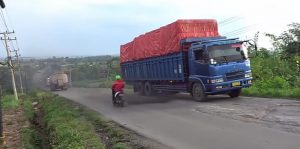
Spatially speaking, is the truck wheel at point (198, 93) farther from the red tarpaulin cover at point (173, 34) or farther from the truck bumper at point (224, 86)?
the red tarpaulin cover at point (173, 34)

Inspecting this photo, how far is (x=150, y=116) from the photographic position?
14383 mm

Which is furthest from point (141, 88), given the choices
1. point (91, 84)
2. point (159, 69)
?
point (91, 84)

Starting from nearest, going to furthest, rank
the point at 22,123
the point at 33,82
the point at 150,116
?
1. the point at 150,116
2. the point at 22,123
3. the point at 33,82

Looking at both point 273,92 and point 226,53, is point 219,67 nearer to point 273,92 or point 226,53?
point 226,53

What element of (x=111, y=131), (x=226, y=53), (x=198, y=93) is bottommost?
(x=111, y=131)

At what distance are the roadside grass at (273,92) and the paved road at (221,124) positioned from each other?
2301 millimetres

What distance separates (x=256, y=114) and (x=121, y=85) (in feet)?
26.8

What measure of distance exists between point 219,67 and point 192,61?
1544 millimetres

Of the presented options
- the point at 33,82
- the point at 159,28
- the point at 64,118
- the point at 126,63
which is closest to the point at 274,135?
the point at 64,118

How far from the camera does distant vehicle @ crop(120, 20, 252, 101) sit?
17.3 meters

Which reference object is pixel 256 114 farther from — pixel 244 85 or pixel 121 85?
pixel 121 85

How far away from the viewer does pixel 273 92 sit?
18.1 m

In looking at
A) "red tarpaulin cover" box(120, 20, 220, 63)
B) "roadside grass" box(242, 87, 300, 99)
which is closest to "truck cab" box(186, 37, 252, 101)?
"roadside grass" box(242, 87, 300, 99)

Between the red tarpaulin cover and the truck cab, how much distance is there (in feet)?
5.30
